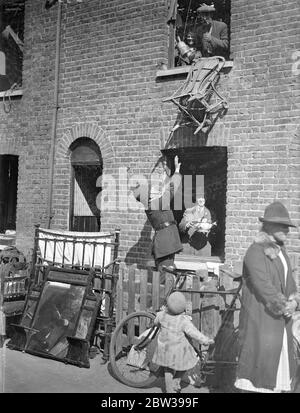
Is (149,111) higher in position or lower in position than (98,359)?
higher

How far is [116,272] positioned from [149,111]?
2.78 metres

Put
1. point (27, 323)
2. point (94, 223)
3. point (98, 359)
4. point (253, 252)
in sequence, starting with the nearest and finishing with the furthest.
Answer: point (253, 252) < point (98, 359) < point (27, 323) < point (94, 223)

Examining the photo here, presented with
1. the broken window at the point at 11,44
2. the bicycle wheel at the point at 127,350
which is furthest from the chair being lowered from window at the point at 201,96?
the broken window at the point at 11,44

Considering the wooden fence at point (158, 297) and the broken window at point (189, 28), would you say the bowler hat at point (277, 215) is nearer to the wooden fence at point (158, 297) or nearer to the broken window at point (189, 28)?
the wooden fence at point (158, 297)

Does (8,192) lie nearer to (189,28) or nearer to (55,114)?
(55,114)

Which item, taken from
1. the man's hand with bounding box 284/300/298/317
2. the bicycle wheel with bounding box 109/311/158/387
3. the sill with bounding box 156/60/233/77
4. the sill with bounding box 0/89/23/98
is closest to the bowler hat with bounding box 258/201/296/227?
the man's hand with bounding box 284/300/298/317

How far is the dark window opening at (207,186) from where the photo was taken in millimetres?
7336

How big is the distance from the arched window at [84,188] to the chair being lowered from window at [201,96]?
202 cm

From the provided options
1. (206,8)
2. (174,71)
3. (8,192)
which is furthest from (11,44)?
(206,8)

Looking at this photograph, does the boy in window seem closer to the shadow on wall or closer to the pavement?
the shadow on wall

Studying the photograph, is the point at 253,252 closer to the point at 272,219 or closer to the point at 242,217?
the point at 272,219

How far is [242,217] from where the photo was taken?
22.4 ft
